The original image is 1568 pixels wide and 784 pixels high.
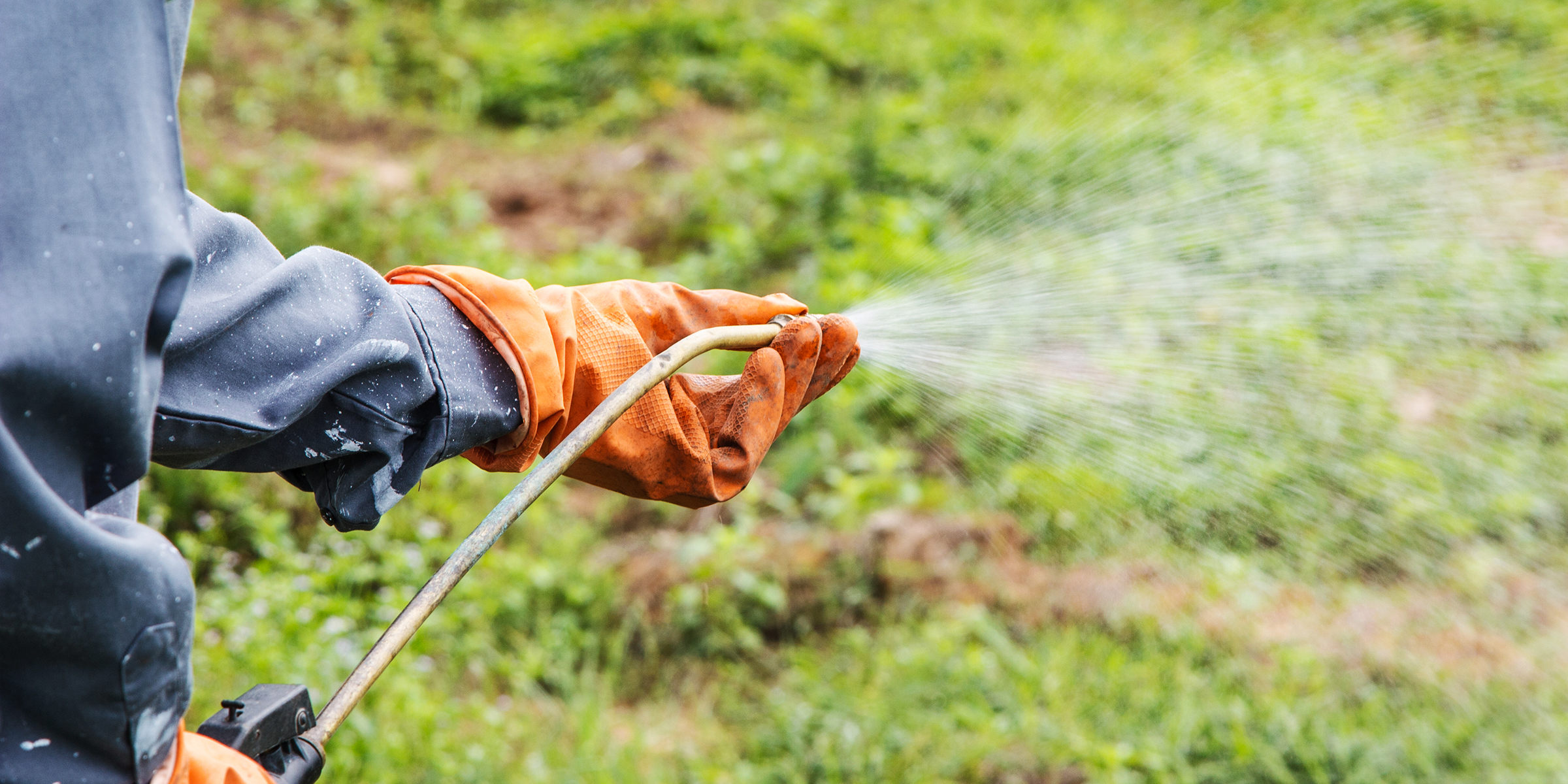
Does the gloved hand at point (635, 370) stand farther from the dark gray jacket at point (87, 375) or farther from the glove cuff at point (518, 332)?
the dark gray jacket at point (87, 375)

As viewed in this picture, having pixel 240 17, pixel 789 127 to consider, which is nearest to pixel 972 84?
pixel 789 127

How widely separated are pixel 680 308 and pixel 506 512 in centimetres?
51

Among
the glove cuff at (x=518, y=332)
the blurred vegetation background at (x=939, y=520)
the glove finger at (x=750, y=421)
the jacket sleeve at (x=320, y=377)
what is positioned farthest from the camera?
the blurred vegetation background at (x=939, y=520)

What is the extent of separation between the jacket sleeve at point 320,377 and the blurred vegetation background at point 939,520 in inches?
53.3

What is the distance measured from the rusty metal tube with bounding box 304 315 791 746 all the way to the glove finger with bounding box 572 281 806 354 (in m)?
0.09

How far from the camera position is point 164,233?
0.96m

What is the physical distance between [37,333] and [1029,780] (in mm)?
2432

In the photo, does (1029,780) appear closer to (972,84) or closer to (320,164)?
(972,84)

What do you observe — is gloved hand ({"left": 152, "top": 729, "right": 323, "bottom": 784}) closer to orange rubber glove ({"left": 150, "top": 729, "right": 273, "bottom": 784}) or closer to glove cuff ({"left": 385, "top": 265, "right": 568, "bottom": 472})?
orange rubber glove ({"left": 150, "top": 729, "right": 273, "bottom": 784})

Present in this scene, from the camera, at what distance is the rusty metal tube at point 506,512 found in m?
1.31

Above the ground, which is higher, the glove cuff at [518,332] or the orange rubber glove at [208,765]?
the glove cuff at [518,332]

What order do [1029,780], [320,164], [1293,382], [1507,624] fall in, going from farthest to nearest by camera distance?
1. [320,164]
2. [1293,382]
3. [1507,624]
4. [1029,780]

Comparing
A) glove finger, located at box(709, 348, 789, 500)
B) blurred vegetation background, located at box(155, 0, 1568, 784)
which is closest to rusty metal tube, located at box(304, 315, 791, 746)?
glove finger, located at box(709, 348, 789, 500)

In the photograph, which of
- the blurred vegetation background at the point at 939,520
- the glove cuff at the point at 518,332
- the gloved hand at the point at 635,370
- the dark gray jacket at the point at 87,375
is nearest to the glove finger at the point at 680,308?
the gloved hand at the point at 635,370
